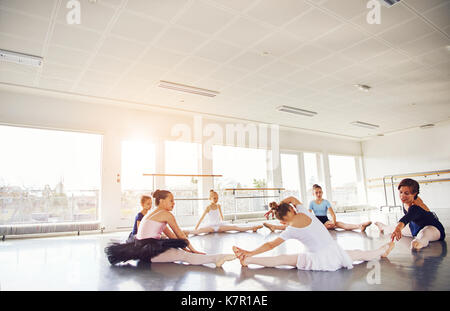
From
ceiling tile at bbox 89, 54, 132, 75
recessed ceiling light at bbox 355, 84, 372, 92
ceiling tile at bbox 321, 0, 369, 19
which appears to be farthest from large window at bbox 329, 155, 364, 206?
ceiling tile at bbox 89, 54, 132, 75

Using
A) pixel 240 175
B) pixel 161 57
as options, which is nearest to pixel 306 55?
pixel 161 57

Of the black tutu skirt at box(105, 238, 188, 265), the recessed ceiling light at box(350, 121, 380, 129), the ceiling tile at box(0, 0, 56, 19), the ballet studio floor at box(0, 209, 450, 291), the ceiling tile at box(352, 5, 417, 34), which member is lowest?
the ballet studio floor at box(0, 209, 450, 291)

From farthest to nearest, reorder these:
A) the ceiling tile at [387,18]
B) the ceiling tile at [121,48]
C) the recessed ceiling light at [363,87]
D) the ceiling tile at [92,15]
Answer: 1. the recessed ceiling light at [363,87]
2. the ceiling tile at [121,48]
3. the ceiling tile at [387,18]
4. the ceiling tile at [92,15]

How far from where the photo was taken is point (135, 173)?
704 cm

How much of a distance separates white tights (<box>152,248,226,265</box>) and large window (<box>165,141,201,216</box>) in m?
4.40

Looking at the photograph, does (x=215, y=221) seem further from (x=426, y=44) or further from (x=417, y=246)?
(x=426, y=44)

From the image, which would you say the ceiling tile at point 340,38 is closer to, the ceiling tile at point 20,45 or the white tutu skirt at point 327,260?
the white tutu skirt at point 327,260

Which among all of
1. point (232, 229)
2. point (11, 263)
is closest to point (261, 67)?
point (232, 229)

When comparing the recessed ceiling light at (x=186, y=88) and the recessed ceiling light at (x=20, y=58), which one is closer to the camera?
the recessed ceiling light at (x=20, y=58)

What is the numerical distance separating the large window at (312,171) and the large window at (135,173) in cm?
590

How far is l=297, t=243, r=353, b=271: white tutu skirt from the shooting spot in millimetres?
2281

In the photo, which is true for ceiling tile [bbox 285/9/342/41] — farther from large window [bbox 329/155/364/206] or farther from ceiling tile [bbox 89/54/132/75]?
large window [bbox 329/155/364/206]

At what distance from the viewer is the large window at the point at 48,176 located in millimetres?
5746

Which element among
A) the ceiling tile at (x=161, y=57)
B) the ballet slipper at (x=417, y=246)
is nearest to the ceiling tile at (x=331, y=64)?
the ceiling tile at (x=161, y=57)
